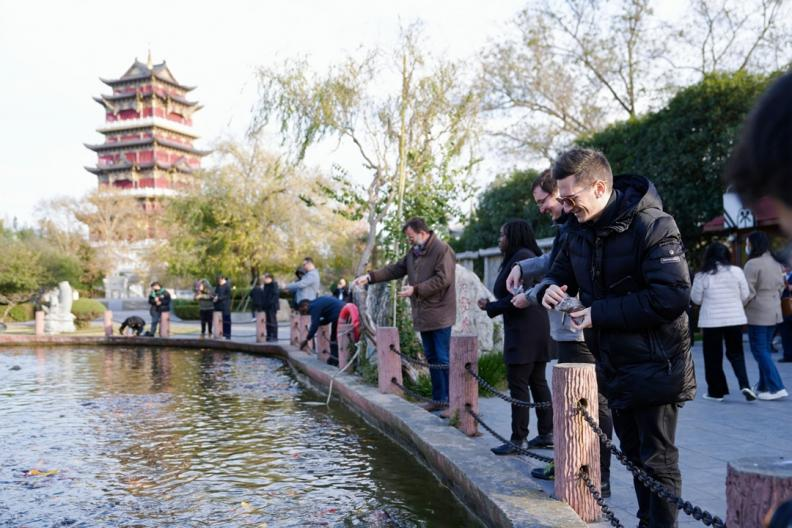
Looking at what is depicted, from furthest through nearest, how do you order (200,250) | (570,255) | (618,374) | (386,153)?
(200,250) → (386,153) → (570,255) → (618,374)

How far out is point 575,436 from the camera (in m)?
3.67

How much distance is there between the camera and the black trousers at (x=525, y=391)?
5305 millimetres

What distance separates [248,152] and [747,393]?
2705 centimetres

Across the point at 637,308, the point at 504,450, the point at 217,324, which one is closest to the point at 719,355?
the point at 504,450

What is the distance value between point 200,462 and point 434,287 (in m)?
2.41

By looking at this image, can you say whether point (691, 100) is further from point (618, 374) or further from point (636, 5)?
point (618, 374)

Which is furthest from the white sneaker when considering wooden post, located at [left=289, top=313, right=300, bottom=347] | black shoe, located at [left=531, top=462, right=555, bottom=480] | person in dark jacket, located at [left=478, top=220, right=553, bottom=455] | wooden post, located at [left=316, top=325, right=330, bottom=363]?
wooden post, located at [left=289, top=313, right=300, bottom=347]

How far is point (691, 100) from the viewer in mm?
19453

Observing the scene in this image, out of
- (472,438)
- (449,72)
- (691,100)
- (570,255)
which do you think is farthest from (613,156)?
(570,255)

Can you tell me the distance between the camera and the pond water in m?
4.71

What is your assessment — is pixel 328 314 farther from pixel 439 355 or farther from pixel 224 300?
pixel 224 300

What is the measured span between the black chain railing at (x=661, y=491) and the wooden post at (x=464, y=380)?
213 centimetres

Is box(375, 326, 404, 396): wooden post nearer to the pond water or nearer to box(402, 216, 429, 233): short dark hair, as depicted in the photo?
the pond water

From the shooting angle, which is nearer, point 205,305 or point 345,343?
point 345,343
